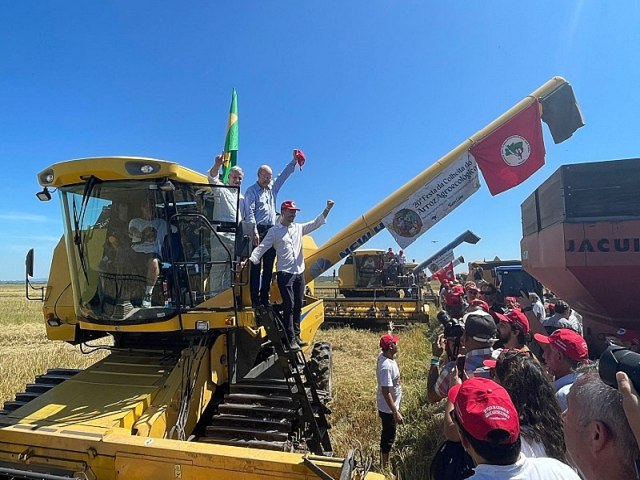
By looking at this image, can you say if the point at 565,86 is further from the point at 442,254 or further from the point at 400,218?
the point at 442,254

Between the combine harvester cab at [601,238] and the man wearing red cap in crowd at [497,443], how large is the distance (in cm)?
323

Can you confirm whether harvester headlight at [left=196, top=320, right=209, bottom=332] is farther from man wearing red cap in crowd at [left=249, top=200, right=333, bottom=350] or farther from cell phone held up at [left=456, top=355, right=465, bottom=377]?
cell phone held up at [left=456, top=355, right=465, bottom=377]

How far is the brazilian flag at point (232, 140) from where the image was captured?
7.73 m

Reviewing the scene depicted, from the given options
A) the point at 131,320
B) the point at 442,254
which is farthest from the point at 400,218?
the point at 442,254

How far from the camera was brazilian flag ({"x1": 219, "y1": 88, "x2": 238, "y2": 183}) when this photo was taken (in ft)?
25.3

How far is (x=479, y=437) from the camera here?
65.7 inches

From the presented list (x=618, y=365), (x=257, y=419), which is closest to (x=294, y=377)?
(x=257, y=419)

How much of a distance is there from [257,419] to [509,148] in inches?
204

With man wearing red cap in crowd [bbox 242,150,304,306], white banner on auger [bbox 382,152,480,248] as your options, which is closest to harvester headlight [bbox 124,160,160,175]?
A: man wearing red cap in crowd [bbox 242,150,304,306]

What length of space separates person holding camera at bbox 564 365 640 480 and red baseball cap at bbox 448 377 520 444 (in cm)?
20

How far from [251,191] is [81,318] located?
224 cm

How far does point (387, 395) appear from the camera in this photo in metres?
4.61

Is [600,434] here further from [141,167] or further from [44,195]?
[44,195]

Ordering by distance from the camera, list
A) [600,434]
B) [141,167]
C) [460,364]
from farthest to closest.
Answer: [141,167] < [460,364] < [600,434]
